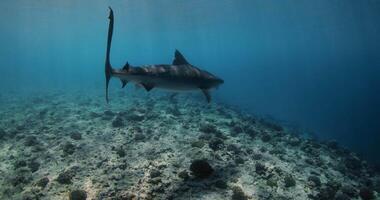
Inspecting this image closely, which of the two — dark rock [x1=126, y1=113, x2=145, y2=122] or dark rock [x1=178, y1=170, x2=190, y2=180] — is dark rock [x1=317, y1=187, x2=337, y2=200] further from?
dark rock [x1=126, y1=113, x2=145, y2=122]

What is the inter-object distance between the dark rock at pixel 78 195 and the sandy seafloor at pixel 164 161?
0.11ft

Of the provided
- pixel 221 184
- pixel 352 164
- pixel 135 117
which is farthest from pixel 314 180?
pixel 135 117

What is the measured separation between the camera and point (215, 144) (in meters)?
15.4

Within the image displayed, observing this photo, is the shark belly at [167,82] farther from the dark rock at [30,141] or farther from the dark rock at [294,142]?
the dark rock at [294,142]

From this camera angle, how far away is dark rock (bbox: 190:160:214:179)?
40.1 ft

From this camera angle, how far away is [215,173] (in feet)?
41.3

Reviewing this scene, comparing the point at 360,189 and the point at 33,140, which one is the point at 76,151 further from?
the point at 360,189

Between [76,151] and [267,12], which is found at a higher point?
[267,12]

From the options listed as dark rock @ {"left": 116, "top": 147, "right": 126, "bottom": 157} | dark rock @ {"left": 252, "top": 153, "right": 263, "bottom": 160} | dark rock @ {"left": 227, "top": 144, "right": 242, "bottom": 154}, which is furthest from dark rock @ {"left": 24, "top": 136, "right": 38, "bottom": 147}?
dark rock @ {"left": 252, "top": 153, "right": 263, "bottom": 160}

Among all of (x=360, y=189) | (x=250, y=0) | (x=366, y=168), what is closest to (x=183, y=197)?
(x=360, y=189)

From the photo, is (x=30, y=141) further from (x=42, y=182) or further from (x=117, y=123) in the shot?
(x=42, y=182)

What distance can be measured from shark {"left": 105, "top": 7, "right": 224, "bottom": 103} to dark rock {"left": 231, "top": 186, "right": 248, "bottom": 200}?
11.9 feet

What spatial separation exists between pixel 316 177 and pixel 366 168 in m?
5.79

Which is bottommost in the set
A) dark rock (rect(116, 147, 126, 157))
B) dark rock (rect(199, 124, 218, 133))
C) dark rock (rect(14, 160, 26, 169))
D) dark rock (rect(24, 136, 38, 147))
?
dark rock (rect(14, 160, 26, 169))
